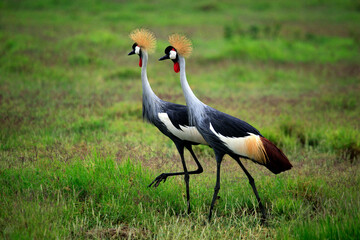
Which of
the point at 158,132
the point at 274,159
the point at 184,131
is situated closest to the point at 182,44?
the point at 184,131

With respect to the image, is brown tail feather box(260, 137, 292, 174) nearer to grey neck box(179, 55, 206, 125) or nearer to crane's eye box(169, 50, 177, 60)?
grey neck box(179, 55, 206, 125)

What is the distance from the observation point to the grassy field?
3.89 metres

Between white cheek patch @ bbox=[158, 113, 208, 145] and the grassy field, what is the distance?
63cm

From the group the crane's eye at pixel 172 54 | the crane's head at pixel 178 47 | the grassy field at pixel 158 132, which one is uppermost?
the crane's head at pixel 178 47

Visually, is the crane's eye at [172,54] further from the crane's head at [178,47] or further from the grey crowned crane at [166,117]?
the grey crowned crane at [166,117]

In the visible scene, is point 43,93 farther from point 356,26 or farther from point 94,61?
point 356,26

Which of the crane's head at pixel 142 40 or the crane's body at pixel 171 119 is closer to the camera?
the crane's body at pixel 171 119

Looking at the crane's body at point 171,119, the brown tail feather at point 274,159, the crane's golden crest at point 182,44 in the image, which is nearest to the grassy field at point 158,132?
the brown tail feather at point 274,159

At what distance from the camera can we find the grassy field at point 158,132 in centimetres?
389

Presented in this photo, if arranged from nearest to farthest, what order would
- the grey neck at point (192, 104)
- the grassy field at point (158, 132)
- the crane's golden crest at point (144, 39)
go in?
the grassy field at point (158, 132)
the grey neck at point (192, 104)
the crane's golden crest at point (144, 39)

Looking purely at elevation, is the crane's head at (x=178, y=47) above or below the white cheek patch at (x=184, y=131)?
above

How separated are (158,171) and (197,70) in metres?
7.81

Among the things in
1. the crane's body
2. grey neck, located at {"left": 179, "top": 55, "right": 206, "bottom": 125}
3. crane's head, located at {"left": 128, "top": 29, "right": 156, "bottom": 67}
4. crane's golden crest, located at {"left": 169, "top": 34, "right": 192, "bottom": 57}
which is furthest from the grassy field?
crane's golden crest, located at {"left": 169, "top": 34, "right": 192, "bottom": 57}

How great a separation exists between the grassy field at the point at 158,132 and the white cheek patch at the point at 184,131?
632 millimetres
